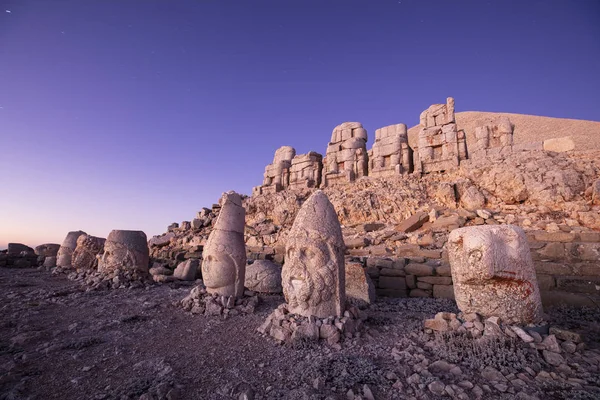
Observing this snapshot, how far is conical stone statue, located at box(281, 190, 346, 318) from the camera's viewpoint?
13.3 feet

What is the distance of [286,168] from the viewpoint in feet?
63.6

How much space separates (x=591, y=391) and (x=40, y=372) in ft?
17.0

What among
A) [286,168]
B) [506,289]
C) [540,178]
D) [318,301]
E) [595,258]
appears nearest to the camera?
[506,289]

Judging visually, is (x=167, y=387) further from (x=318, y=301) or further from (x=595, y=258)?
(x=595, y=258)

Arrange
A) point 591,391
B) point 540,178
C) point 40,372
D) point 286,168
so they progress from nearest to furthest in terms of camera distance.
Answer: point 591,391 → point 40,372 → point 540,178 → point 286,168

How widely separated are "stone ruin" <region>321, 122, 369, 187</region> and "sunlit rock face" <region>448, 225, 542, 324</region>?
39.8 feet

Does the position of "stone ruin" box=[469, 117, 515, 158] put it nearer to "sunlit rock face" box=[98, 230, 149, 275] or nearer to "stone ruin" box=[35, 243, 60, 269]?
"sunlit rock face" box=[98, 230, 149, 275]

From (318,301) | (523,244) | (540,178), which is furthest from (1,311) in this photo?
(540,178)

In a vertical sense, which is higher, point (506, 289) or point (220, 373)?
point (506, 289)

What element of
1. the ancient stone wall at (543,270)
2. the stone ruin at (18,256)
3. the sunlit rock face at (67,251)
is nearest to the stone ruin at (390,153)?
the ancient stone wall at (543,270)

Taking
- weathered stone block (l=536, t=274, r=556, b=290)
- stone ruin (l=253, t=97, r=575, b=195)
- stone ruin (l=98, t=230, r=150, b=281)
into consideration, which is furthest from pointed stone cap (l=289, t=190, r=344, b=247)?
stone ruin (l=253, t=97, r=575, b=195)

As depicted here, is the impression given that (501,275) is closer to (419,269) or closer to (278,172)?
(419,269)

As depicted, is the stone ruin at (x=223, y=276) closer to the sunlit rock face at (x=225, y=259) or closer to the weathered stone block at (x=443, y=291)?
Result: the sunlit rock face at (x=225, y=259)

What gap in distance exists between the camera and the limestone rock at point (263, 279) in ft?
21.5
